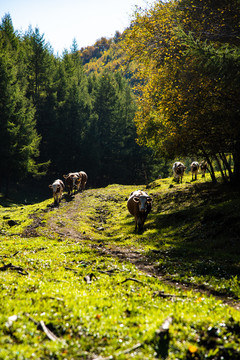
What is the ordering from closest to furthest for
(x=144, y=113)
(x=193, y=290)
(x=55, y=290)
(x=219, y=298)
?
(x=55, y=290), (x=219, y=298), (x=193, y=290), (x=144, y=113)

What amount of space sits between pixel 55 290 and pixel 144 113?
23.2 meters

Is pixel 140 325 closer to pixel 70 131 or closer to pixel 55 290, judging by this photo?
pixel 55 290

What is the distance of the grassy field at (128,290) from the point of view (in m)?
5.23

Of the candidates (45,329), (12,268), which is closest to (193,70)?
(12,268)

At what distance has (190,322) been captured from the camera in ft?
19.5

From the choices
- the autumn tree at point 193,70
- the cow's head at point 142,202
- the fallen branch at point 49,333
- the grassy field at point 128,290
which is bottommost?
the grassy field at point 128,290

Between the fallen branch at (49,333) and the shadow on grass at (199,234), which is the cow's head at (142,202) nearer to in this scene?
the shadow on grass at (199,234)

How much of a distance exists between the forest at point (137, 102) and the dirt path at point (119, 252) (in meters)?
10.2

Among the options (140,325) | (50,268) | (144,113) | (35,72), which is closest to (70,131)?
(35,72)

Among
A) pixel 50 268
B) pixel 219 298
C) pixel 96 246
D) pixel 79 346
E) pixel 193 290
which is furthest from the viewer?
pixel 96 246

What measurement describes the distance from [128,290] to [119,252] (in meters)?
5.98

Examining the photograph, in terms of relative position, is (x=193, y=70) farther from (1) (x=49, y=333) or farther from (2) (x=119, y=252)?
(1) (x=49, y=333)

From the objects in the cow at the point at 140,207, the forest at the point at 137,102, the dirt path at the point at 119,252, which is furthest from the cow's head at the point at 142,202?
the forest at the point at 137,102

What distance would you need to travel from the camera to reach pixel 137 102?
2875 centimetres
